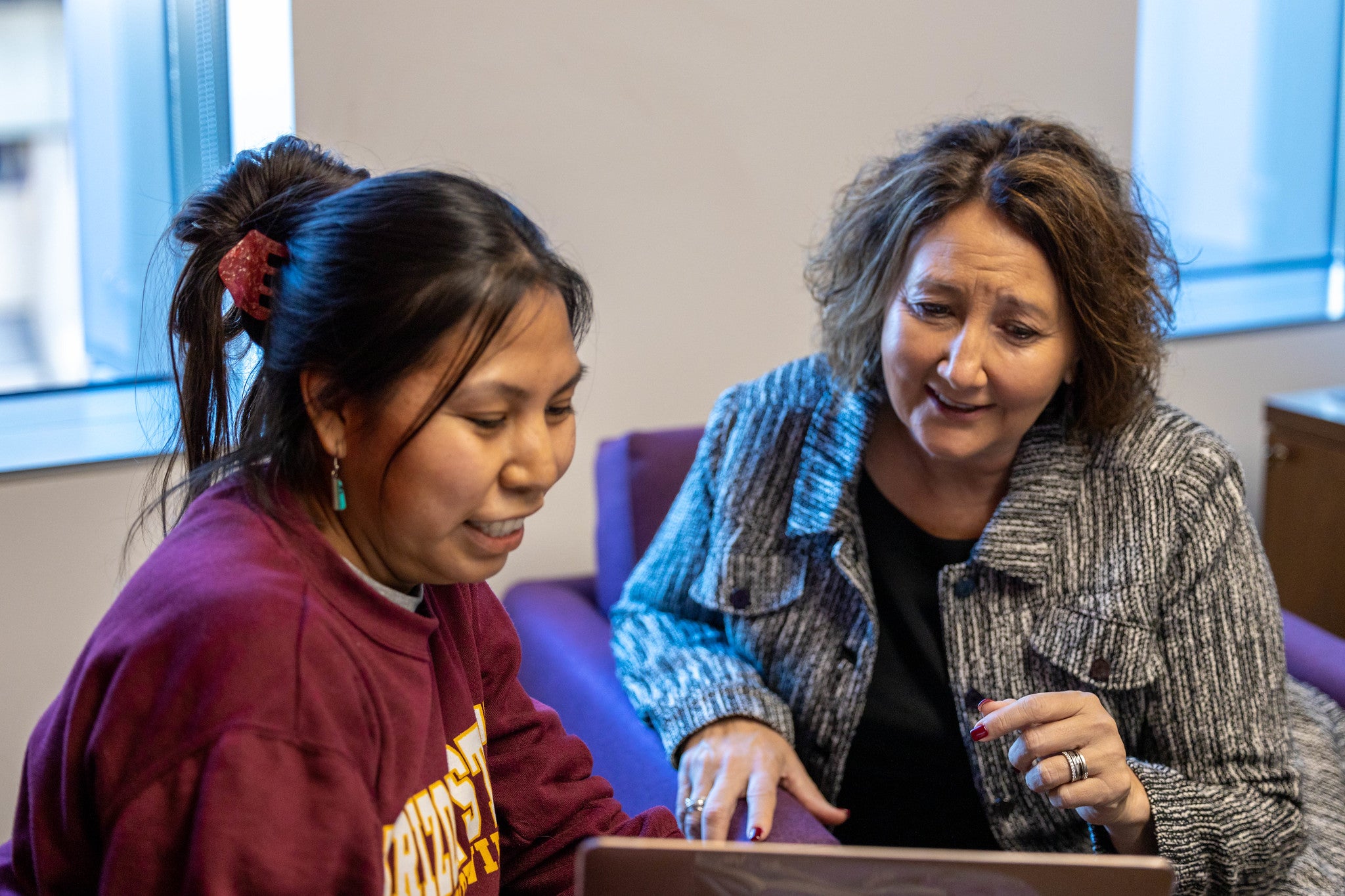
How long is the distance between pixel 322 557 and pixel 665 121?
1442 millimetres

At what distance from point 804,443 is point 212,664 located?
97 cm

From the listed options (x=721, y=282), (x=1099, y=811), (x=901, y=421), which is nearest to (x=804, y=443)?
(x=901, y=421)

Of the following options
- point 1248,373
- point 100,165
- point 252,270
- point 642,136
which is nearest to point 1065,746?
point 252,270

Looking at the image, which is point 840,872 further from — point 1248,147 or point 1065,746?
point 1248,147

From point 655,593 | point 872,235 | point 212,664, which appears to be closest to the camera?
point 212,664

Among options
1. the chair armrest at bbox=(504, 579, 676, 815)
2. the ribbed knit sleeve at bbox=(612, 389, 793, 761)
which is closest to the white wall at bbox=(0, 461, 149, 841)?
the chair armrest at bbox=(504, 579, 676, 815)

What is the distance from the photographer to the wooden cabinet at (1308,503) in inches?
93.2

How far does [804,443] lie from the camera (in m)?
1.58

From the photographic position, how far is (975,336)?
53.2 inches

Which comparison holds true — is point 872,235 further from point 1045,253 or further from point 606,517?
point 606,517

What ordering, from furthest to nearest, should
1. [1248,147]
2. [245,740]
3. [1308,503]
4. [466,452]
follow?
[1248,147], [1308,503], [466,452], [245,740]

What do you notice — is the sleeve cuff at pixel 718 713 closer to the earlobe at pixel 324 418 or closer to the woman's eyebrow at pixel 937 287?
the woman's eyebrow at pixel 937 287

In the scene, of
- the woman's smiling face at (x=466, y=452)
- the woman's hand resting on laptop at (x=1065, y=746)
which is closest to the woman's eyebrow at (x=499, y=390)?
the woman's smiling face at (x=466, y=452)

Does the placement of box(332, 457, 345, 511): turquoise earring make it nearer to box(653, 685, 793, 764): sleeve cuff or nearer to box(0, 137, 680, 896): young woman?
box(0, 137, 680, 896): young woman
